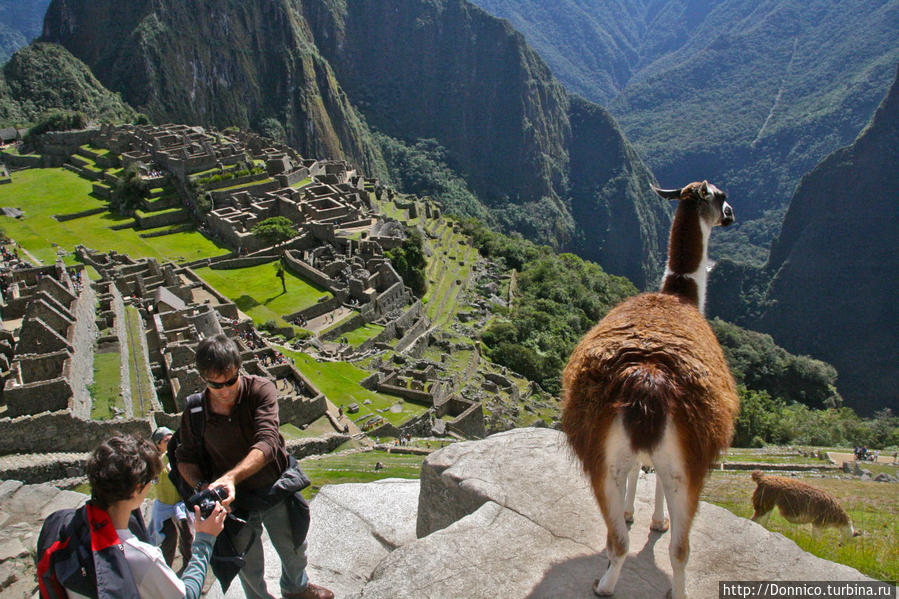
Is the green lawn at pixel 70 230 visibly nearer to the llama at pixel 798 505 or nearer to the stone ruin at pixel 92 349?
the stone ruin at pixel 92 349

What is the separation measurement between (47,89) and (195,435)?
13251cm

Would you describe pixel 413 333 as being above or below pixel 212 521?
below

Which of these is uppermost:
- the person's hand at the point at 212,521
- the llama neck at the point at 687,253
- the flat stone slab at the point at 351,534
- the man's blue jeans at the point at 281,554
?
the llama neck at the point at 687,253

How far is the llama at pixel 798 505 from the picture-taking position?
292 inches

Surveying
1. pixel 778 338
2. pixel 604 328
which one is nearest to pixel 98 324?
pixel 604 328

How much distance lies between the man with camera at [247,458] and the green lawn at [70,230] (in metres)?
38.8

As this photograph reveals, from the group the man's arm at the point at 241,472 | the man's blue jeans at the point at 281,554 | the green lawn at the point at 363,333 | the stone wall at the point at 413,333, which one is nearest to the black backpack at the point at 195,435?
the man's arm at the point at 241,472

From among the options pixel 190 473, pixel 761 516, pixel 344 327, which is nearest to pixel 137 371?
pixel 344 327

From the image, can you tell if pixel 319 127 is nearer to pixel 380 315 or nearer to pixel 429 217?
pixel 429 217

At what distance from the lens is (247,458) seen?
490 centimetres

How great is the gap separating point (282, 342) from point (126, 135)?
49098mm

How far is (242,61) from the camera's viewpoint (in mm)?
176125

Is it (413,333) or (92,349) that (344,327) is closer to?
(413,333)

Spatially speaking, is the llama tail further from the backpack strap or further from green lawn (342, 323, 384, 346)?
green lawn (342, 323, 384, 346)
